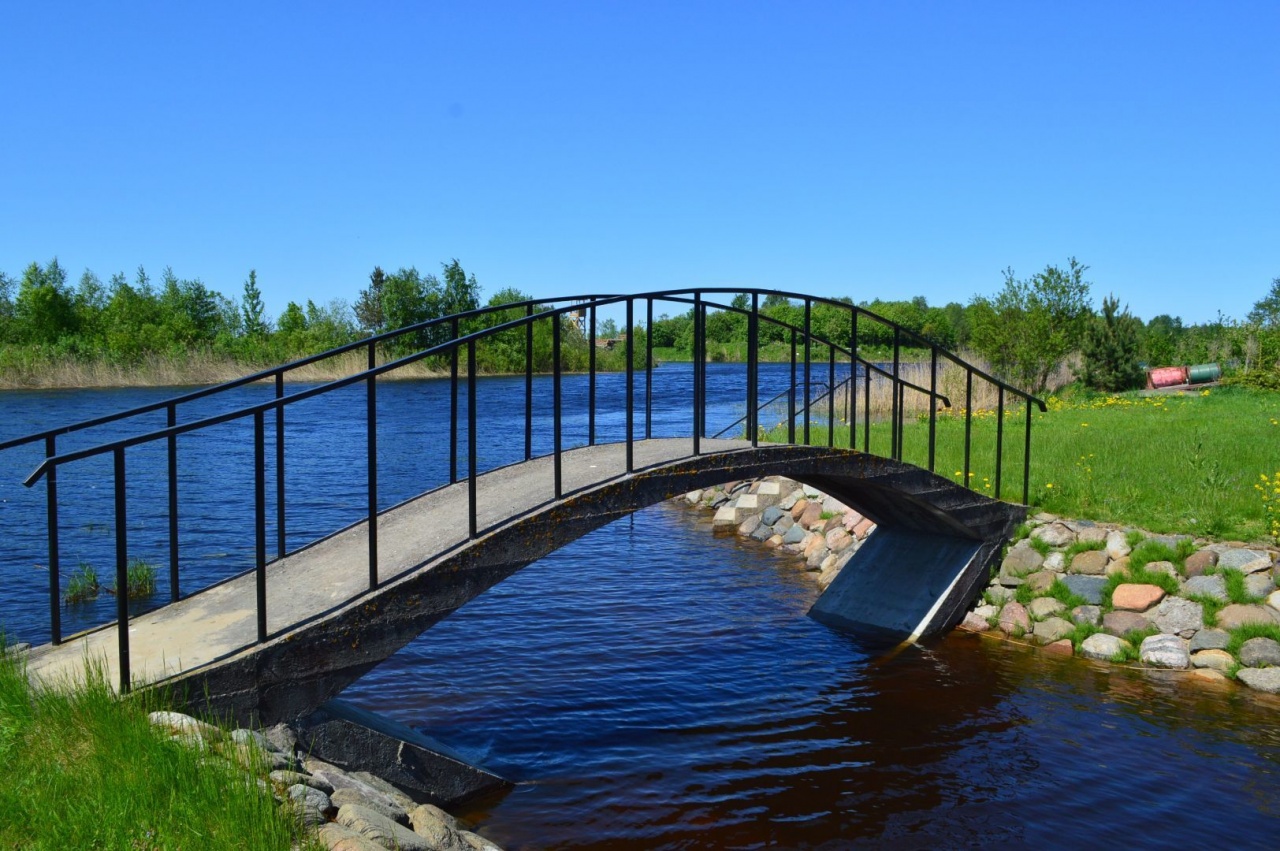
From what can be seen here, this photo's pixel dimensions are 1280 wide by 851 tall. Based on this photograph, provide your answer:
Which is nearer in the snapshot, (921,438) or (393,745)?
(393,745)

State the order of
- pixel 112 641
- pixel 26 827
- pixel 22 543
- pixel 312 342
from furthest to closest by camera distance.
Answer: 1. pixel 312 342
2. pixel 22 543
3. pixel 112 641
4. pixel 26 827

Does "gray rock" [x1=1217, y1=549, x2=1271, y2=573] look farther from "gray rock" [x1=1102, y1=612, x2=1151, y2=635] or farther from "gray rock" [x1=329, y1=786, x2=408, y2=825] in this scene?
"gray rock" [x1=329, y1=786, x2=408, y2=825]

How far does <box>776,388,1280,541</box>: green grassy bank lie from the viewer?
1016 cm

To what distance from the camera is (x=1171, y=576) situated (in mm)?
9266

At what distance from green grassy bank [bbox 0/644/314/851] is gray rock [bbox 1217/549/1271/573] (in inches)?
341

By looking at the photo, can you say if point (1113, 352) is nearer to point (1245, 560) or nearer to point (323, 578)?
point (1245, 560)

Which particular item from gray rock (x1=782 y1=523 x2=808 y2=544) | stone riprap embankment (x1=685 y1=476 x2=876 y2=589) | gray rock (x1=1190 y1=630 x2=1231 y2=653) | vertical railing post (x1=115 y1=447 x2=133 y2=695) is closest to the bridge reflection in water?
vertical railing post (x1=115 y1=447 x2=133 y2=695)

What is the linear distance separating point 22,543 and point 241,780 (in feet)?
40.8

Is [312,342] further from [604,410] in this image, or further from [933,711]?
[933,711]

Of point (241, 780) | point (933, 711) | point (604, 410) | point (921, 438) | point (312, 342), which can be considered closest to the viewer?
point (241, 780)

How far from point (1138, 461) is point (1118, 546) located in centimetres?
307

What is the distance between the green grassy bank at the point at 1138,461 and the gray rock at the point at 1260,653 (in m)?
1.34

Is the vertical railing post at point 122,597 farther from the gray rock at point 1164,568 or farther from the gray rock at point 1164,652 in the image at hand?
the gray rock at point 1164,568

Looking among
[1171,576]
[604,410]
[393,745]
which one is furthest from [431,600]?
[604,410]
